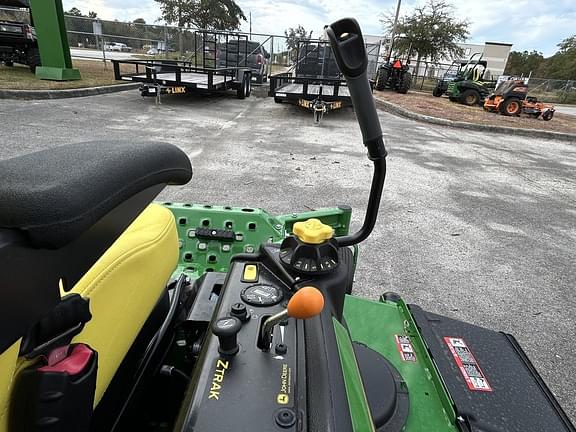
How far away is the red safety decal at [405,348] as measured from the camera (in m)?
1.41

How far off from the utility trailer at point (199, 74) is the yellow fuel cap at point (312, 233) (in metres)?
9.06

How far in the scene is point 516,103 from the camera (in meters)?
13.4

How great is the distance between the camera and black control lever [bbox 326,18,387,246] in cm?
90

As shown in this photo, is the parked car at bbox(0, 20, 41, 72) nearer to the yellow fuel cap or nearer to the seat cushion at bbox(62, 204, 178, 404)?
the seat cushion at bbox(62, 204, 178, 404)

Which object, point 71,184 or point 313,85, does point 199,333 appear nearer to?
point 71,184

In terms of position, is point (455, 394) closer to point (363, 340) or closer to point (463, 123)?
point (363, 340)

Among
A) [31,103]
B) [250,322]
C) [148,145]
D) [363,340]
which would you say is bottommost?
[31,103]

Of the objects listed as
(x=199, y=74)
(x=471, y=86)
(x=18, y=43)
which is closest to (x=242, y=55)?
(x=199, y=74)

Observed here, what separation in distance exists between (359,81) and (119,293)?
0.75 metres

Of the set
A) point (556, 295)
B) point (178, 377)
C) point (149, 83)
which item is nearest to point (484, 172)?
point (556, 295)

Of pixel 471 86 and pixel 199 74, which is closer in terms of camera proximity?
pixel 199 74

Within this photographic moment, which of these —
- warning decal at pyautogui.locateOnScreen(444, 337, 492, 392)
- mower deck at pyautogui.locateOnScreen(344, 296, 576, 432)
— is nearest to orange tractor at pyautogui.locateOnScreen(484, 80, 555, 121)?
mower deck at pyautogui.locateOnScreen(344, 296, 576, 432)

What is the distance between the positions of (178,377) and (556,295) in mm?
2798

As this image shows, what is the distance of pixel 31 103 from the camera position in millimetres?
7957
